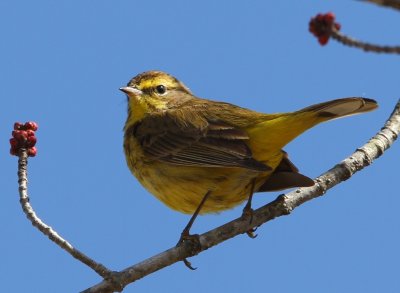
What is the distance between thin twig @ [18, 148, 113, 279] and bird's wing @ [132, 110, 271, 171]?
1562 millimetres

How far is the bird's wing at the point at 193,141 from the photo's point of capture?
518 cm

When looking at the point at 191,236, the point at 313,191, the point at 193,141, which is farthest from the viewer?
the point at 193,141

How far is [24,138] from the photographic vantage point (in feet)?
13.3

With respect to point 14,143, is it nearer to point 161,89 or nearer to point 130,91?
point 130,91

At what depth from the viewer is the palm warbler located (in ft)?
16.4

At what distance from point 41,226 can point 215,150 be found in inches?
75.4

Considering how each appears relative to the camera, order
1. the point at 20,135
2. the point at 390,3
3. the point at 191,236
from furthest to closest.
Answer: the point at 191,236
the point at 20,135
the point at 390,3

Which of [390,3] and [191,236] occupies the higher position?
[390,3]

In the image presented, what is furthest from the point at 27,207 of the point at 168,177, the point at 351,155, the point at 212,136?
the point at 351,155

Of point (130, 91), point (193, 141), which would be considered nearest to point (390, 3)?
point (193, 141)

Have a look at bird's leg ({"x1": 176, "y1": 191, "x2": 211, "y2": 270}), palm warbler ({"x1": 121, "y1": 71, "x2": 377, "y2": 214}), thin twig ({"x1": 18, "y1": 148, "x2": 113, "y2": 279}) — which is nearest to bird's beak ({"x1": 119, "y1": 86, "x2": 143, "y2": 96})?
palm warbler ({"x1": 121, "y1": 71, "x2": 377, "y2": 214})

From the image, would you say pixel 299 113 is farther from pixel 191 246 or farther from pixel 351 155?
pixel 191 246

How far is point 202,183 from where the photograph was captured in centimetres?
541

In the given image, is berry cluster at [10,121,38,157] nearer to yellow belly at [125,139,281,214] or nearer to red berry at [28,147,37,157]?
red berry at [28,147,37,157]
